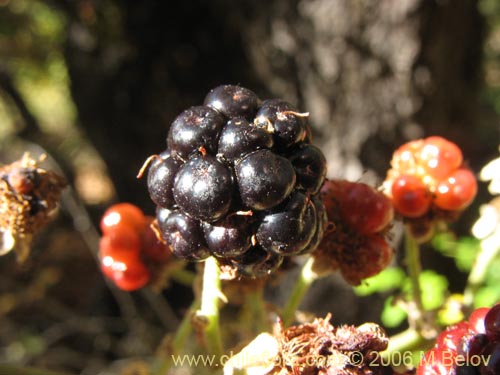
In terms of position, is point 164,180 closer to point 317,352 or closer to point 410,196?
point 317,352

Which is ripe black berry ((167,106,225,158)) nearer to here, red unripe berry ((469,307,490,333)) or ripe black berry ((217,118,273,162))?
ripe black berry ((217,118,273,162))

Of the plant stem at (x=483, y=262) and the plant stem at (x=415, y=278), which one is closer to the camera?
the plant stem at (x=415, y=278)

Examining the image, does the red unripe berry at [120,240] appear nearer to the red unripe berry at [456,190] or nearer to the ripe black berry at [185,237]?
the ripe black berry at [185,237]

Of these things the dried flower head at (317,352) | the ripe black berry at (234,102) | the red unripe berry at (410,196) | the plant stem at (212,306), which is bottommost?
the dried flower head at (317,352)

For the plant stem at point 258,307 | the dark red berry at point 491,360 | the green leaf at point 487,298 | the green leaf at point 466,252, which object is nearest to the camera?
the dark red berry at point 491,360

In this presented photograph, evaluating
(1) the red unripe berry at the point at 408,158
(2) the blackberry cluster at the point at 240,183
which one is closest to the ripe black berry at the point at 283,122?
(2) the blackberry cluster at the point at 240,183

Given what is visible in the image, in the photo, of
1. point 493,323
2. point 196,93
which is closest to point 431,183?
point 493,323

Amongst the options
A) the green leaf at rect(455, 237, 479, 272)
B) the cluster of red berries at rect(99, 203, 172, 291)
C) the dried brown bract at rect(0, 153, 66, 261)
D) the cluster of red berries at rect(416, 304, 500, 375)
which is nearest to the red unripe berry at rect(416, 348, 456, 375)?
A: the cluster of red berries at rect(416, 304, 500, 375)
